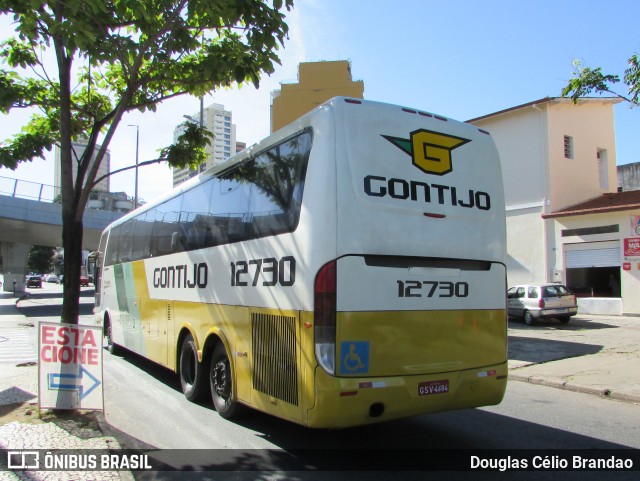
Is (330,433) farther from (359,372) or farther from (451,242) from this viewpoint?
(451,242)

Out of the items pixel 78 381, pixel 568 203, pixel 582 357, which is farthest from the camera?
pixel 568 203

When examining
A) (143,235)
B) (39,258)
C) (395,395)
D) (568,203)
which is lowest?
(395,395)

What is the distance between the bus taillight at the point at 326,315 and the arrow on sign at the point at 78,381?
10.6 ft

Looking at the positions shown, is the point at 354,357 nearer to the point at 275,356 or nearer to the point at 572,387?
the point at 275,356

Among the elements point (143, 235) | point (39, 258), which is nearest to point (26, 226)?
point (143, 235)

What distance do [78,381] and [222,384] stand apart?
1.72 metres

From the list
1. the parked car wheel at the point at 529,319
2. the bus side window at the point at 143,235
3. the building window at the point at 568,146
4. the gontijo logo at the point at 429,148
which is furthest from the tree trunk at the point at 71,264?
the building window at the point at 568,146

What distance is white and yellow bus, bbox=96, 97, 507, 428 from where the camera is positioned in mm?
4445

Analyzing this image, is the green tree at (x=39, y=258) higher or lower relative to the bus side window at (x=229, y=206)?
higher

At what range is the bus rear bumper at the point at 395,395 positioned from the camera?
4.31 meters

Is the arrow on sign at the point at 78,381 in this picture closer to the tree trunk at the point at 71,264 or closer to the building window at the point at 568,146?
the tree trunk at the point at 71,264

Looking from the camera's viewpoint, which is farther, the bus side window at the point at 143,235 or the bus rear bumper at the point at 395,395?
the bus side window at the point at 143,235


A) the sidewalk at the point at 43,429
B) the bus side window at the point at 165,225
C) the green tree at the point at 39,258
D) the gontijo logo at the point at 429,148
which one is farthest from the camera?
the green tree at the point at 39,258

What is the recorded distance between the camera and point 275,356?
495 cm
